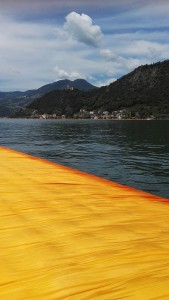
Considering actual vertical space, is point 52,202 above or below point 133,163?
above

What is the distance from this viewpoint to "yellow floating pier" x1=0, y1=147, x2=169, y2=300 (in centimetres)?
296

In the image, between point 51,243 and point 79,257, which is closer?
point 79,257

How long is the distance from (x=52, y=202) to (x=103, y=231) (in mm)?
1740

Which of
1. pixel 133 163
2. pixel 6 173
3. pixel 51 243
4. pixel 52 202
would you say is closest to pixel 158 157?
pixel 133 163

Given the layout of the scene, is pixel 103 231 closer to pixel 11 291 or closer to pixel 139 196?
pixel 11 291

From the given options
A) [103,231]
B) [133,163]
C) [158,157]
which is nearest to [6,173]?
[103,231]

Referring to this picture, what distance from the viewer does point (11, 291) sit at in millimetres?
2871

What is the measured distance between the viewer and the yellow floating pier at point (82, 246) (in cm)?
A: 296

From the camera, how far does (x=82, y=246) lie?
3852 mm

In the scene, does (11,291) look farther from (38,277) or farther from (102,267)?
(102,267)

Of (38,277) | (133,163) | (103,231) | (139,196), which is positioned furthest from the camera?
(133,163)

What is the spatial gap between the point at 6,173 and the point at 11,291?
6.23 m

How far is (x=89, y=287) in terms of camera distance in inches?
117

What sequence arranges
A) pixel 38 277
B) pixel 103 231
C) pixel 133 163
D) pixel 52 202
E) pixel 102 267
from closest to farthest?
pixel 38 277 < pixel 102 267 < pixel 103 231 < pixel 52 202 < pixel 133 163
